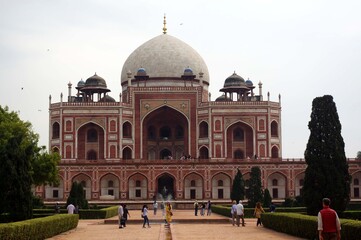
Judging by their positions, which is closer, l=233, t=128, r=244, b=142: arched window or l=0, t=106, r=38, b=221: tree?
l=0, t=106, r=38, b=221: tree

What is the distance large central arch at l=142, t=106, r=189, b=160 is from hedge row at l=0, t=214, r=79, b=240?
32649mm

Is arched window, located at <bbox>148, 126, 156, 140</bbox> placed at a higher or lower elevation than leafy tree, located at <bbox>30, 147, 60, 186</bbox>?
higher

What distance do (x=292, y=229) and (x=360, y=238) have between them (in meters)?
4.76

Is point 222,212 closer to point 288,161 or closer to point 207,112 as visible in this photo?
point 288,161

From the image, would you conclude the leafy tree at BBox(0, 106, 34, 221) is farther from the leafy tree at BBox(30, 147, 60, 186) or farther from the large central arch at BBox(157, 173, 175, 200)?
the large central arch at BBox(157, 173, 175, 200)

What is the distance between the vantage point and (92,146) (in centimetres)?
5097

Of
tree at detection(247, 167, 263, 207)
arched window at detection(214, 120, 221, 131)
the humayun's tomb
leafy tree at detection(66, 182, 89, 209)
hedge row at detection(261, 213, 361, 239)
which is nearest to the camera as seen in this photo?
hedge row at detection(261, 213, 361, 239)

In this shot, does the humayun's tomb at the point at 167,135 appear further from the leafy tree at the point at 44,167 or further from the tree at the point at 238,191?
the leafy tree at the point at 44,167

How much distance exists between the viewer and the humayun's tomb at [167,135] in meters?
46.2

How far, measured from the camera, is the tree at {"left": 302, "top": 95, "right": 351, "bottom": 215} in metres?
19.3

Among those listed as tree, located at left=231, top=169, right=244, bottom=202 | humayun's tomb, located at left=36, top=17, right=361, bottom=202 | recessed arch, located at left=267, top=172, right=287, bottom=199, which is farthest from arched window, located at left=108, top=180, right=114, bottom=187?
tree, located at left=231, top=169, right=244, bottom=202

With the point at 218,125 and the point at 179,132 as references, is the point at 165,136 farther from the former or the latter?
the point at 218,125

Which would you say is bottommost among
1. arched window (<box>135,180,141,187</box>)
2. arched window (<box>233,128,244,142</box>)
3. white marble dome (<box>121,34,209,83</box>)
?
arched window (<box>135,180,141,187</box>)

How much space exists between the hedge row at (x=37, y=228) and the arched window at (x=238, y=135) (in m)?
31.3
